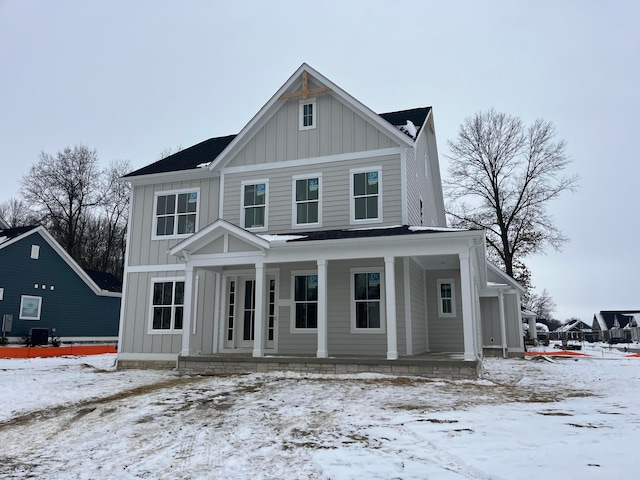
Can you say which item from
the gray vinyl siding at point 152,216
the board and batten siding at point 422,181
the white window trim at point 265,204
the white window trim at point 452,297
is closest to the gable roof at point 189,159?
the gray vinyl siding at point 152,216

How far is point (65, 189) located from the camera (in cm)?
3384

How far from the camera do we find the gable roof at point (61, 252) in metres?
21.4

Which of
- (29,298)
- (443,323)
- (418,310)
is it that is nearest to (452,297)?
(443,323)

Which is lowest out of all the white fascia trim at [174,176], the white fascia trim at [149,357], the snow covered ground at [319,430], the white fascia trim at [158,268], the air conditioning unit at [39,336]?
the snow covered ground at [319,430]

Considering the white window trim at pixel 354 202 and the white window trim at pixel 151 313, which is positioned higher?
the white window trim at pixel 354 202

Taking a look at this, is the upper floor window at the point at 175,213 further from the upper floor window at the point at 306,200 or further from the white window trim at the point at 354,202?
the white window trim at the point at 354,202

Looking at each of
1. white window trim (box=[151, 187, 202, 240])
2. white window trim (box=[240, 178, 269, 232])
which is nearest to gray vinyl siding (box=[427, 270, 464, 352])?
white window trim (box=[240, 178, 269, 232])

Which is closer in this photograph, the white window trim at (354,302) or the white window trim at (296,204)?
the white window trim at (354,302)

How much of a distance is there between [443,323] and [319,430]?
31.6ft

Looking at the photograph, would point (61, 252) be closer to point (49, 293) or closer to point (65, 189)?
point (49, 293)

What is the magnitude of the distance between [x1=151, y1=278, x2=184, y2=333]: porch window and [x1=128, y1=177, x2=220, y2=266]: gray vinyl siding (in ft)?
2.20

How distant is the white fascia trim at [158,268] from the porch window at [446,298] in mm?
7667

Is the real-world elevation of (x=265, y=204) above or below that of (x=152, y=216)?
above

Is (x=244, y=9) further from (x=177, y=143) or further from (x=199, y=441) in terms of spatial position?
(x=177, y=143)
